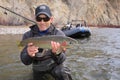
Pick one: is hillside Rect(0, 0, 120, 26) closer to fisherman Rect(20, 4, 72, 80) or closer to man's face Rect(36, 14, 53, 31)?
fisherman Rect(20, 4, 72, 80)

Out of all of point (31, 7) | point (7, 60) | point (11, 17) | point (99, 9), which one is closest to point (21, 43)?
point (7, 60)

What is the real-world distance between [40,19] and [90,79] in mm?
3371

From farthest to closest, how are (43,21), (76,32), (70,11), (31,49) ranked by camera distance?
(70,11) → (76,32) → (43,21) → (31,49)

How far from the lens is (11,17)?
112ft

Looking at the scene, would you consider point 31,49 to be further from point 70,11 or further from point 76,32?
point 70,11

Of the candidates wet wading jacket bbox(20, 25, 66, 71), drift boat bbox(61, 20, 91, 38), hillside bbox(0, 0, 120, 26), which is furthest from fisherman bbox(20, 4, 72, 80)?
hillside bbox(0, 0, 120, 26)

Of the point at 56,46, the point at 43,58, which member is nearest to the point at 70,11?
the point at 43,58

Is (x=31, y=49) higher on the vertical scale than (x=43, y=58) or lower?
higher

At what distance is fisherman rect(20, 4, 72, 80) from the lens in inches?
257

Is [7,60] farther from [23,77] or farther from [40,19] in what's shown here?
[40,19]

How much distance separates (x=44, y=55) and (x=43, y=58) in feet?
0.33

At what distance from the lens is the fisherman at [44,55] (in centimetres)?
653

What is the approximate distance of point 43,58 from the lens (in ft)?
22.9

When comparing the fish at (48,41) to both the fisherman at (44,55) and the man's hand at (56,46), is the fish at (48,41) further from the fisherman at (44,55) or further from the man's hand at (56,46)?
the fisherman at (44,55)
